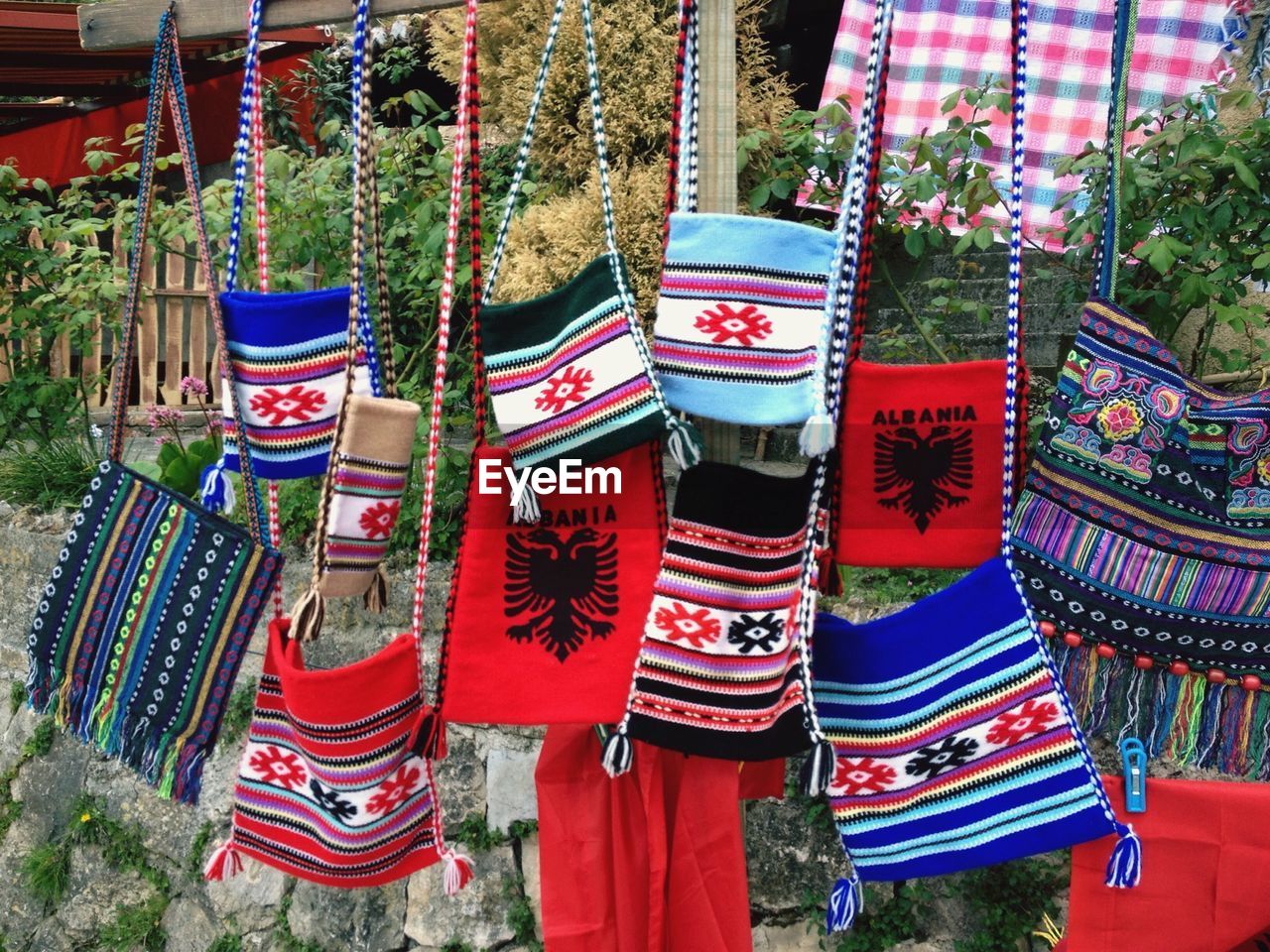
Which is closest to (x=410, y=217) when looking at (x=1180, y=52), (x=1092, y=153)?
(x=1092, y=153)

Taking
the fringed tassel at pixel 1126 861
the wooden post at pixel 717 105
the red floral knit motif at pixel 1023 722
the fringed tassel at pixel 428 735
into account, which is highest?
the wooden post at pixel 717 105

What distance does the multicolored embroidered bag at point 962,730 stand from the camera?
1309mm

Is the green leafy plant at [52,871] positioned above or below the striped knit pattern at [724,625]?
below

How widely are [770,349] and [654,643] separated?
1.28 feet

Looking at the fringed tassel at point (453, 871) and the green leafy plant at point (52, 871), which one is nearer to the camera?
the fringed tassel at point (453, 871)

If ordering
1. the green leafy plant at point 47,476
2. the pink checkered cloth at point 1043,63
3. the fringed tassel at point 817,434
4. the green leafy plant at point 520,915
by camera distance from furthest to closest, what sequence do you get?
the green leafy plant at point 47,476, the pink checkered cloth at point 1043,63, the green leafy plant at point 520,915, the fringed tassel at point 817,434

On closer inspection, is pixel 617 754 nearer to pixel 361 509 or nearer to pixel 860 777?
pixel 860 777

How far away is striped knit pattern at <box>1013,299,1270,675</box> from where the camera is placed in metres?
1.32

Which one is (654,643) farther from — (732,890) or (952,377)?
(952,377)

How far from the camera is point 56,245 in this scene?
13.0ft

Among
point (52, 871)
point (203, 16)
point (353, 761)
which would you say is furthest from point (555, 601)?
point (52, 871)

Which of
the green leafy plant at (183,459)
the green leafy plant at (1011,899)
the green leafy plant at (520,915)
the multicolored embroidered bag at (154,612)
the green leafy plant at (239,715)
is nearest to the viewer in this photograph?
the multicolored embroidered bag at (154,612)

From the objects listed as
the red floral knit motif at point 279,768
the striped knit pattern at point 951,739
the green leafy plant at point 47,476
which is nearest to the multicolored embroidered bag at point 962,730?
the striped knit pattern at point 951,739

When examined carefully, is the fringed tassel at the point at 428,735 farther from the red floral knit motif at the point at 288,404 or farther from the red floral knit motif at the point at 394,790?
the red floral knit motif at the point at 288,404
